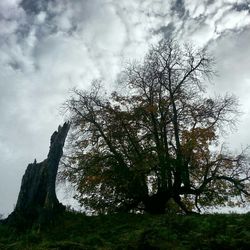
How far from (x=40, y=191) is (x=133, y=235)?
889cm

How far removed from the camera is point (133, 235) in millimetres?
15914

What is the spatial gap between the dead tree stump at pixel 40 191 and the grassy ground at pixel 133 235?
1032 mm

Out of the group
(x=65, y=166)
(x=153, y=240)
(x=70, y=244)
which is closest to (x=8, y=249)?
(x=70, y=244)

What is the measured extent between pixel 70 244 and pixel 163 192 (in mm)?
14378

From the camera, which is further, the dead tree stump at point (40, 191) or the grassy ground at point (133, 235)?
the dead tree stump at point (40, 191)

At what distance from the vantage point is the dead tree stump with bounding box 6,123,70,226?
22141 millimetres

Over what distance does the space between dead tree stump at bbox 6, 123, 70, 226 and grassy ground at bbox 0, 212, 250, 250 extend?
103 cm

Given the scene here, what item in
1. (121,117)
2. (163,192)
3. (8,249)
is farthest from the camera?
(121,117)

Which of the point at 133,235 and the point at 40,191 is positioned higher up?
the point at 40,191

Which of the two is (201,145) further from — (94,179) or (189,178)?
(94,179)

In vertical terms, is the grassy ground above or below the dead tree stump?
below

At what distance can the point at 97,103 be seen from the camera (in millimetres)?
31594

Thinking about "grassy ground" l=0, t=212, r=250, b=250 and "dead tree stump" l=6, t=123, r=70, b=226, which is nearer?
"grassy ground" l=0, t=212, r=250, b=250

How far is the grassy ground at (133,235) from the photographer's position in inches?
525
